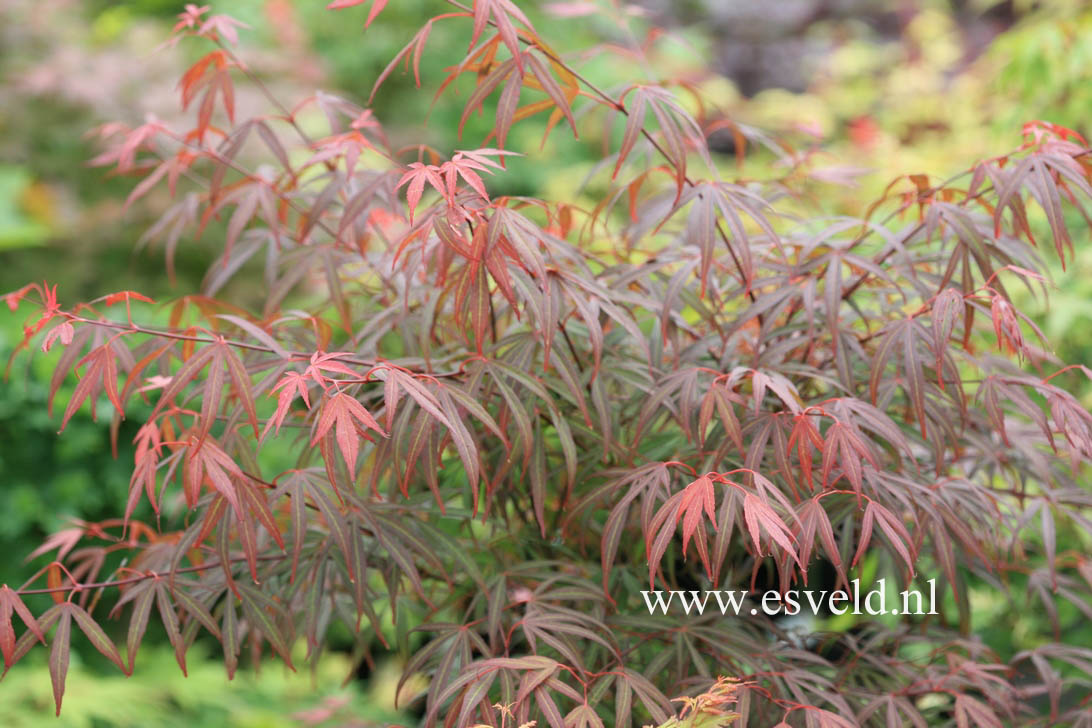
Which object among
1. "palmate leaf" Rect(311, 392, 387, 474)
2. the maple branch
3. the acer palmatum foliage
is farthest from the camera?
the maple branch

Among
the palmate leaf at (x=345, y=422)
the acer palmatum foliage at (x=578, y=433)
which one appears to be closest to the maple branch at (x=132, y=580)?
the acer palmatum foliage at (x=578, y=433)

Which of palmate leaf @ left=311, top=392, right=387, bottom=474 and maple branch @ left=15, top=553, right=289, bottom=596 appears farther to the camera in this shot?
maple branch @ left=15, top=553, right=289, bottom=596

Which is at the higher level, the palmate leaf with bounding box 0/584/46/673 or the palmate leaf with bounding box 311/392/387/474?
the palmate leaf with bounding box 311/392/387/474

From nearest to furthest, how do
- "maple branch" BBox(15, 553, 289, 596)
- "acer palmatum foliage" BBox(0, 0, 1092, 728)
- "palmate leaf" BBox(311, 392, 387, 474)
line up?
"palmate leaf" BBox(311, 392, 387, 474) → "acer palmatum foliage" BBox(0, 0, 1092, 728) → "maple branch" BBox(15, 553, 289, 596)

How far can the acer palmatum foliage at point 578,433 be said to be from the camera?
3.91 ft

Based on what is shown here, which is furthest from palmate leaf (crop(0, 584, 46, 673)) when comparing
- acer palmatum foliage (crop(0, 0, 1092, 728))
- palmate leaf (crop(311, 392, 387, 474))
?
palmate leaf (crop(311, 392, 387, 474))

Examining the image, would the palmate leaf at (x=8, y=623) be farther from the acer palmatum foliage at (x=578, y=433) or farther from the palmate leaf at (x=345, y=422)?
the palmate leaf at (x=345, y=422)

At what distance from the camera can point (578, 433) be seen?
150 cm

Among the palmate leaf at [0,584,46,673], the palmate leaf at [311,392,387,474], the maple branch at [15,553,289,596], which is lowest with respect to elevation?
the palmate leaf at [0,584,46,673]

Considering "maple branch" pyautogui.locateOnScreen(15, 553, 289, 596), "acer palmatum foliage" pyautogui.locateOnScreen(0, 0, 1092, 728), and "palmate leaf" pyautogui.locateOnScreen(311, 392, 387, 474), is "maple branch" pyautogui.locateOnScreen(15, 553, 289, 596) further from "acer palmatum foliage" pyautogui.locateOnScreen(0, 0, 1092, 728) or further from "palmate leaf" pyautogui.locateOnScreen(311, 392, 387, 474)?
"palmate leaf" pyautogui.locateOnScreen(311, 392, 387, 474)

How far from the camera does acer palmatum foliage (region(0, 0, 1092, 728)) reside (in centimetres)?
119

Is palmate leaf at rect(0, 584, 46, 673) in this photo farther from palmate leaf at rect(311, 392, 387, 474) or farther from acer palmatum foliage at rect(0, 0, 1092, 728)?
palmate leaf at rect(311, 392, 387, 474)

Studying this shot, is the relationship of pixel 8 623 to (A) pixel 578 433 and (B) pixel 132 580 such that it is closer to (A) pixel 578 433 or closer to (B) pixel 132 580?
(B) pixel 132 580

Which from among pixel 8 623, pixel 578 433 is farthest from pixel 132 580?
pixel 578 433
